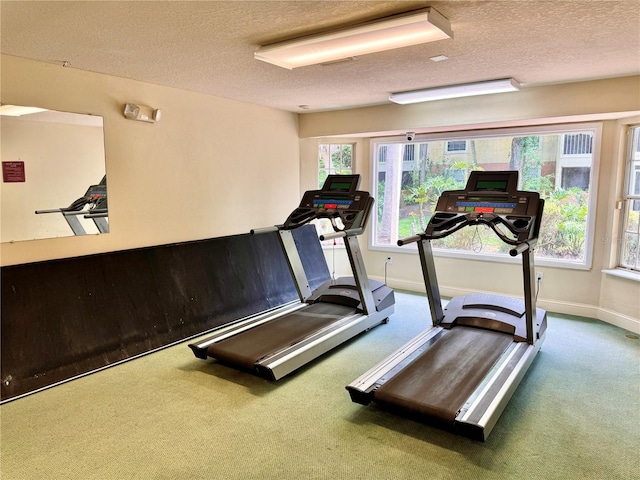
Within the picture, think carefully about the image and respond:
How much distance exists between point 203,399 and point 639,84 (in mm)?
4707

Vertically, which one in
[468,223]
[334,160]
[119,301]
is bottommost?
[119,301]

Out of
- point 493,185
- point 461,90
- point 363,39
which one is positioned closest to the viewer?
point 363,39

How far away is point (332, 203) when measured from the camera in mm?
4645

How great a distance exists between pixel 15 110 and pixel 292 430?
3.12 meters

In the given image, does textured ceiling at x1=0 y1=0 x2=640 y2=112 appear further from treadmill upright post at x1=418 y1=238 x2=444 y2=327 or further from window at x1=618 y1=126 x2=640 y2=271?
treadmill upright post at x1=418 y1=238 x2=444 y2=327

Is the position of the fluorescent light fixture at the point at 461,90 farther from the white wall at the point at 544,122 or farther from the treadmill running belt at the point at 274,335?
the treadmill running belt at the point at 274,335

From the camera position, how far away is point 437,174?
602 centimetres

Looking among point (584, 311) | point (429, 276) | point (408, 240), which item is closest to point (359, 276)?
point (429, 276)

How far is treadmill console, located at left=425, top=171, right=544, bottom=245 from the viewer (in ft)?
11.6

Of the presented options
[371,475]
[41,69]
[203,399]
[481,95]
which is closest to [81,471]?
[203,399]

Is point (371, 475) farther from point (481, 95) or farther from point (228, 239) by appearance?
point (481, 95)

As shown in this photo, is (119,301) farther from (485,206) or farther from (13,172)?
(485,206)

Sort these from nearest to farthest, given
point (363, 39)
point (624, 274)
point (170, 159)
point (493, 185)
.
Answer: point (363, 39)
point (493, 185)
point (170, 159)
point (624, 274)

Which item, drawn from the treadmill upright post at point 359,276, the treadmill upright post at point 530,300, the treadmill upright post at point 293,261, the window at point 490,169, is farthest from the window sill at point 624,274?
the treadmill upright post at point 293,261
